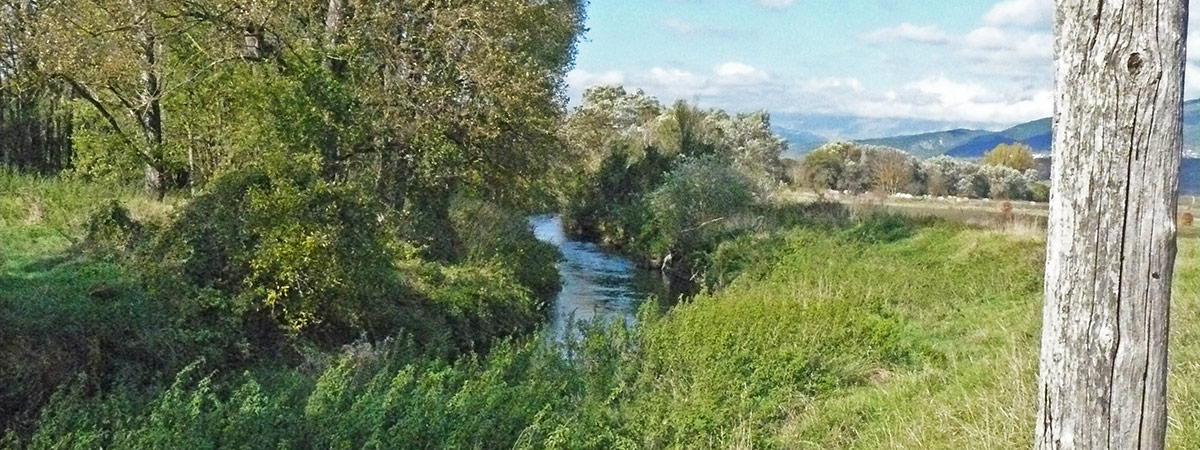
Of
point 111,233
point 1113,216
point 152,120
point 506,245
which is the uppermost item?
point 152,120

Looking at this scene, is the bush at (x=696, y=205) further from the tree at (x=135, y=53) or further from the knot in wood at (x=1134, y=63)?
the knot in wood at (x=1134, y=63)

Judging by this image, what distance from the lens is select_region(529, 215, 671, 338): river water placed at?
19.8m

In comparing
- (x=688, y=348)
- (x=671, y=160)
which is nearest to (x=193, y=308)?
(x=688, y=348)

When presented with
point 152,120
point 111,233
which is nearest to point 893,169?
point 152,120

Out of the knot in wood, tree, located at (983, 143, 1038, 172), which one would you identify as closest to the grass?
the knot in wood

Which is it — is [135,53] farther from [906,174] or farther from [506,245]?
[906,174]

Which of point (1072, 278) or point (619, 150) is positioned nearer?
point (1072, 278)

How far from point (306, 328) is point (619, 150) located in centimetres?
2544

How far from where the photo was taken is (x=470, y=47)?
688 inches

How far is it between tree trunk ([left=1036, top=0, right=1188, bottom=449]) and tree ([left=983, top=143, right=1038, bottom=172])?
68.1 meters

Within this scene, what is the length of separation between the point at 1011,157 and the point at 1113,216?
240ft

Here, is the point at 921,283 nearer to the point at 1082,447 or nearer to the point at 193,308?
the point at 193,308

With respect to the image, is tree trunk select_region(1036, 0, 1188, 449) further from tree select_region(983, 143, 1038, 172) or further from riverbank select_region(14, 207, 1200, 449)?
tree select_region(983, 143, 1038, 172)

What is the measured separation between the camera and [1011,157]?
229ft
